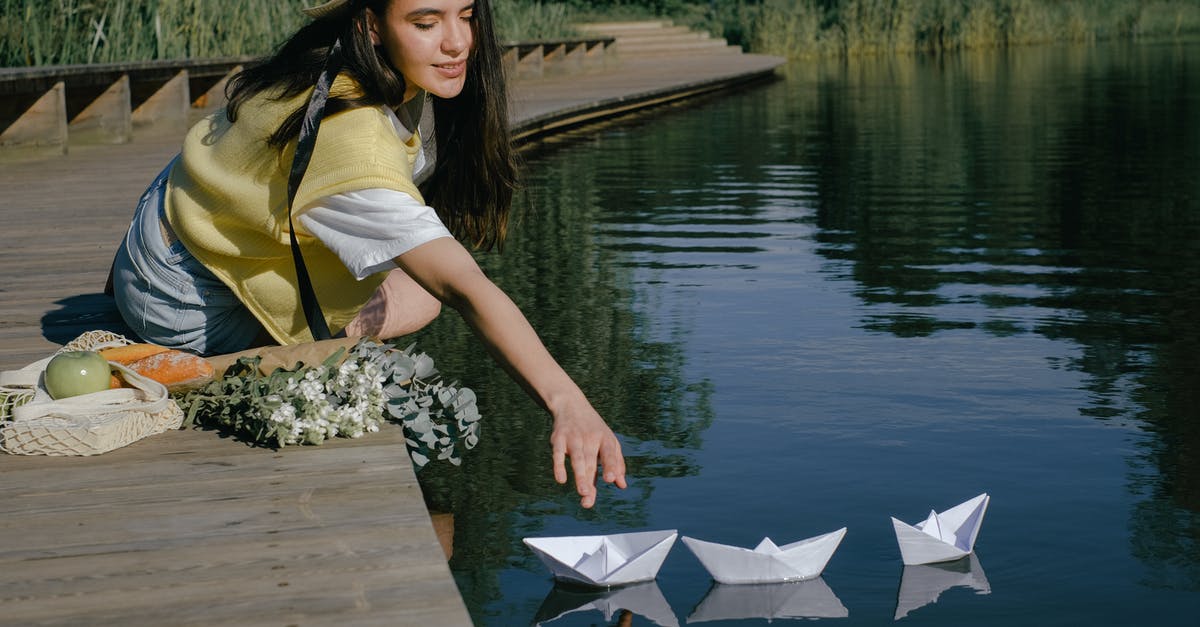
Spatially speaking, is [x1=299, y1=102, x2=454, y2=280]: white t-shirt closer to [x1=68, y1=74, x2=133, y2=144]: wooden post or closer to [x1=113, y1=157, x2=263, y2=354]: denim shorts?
[x1=113, y1=157, x2=263, y2=354]: denim shorts

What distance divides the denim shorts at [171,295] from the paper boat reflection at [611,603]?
3.76 feet

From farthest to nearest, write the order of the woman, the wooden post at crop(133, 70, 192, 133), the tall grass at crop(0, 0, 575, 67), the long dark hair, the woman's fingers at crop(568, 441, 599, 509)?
the wooden post at crop(133, 70, 192, 133) < the tall grass at crop(0, 0, 575, 67) < the long dark hair < the woman < the woman's fingers at crop(568, 441, 599, 509)

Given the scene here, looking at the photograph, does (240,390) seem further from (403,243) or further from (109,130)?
(109,130)

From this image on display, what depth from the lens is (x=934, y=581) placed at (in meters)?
3.85

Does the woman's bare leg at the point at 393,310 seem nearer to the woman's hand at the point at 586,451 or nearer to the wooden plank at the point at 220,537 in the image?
the wooden plank at the point at 220,537

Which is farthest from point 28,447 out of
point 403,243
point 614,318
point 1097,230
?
point 1097,230

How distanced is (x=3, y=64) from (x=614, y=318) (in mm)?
7201

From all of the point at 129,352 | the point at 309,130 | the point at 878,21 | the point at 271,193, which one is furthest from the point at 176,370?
the point at 878,21

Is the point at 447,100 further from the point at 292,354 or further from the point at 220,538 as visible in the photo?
the point at 220,538

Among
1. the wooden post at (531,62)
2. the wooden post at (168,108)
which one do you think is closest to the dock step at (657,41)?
the wooden post at (531,62)

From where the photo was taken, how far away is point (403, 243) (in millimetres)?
3164

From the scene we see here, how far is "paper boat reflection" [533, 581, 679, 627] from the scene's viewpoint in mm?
3613

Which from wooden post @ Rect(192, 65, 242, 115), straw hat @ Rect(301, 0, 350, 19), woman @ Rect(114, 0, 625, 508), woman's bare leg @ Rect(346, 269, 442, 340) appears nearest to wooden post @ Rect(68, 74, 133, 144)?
wooden post @ Rect(192, 65, 242, 115)

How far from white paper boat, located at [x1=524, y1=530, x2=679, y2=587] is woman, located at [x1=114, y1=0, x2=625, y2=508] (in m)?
0.67
